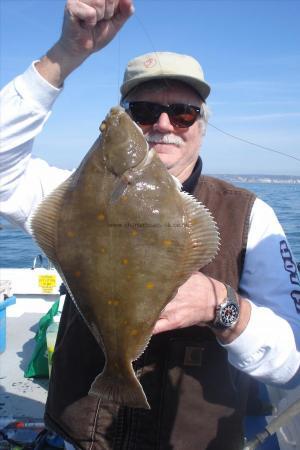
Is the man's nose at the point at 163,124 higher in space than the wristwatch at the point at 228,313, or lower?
higher

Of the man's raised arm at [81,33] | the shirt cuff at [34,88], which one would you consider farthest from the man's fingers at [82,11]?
the shirt cuff at [34,88]

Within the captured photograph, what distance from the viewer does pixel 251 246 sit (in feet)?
8.54

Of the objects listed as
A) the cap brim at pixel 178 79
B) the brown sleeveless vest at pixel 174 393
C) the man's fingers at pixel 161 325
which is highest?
the cap brim at pixel 178 79

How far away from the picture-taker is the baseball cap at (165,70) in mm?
2674

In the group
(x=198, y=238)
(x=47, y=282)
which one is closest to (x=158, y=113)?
(x=198, y=238)

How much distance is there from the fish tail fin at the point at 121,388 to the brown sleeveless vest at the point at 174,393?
61 centimetres

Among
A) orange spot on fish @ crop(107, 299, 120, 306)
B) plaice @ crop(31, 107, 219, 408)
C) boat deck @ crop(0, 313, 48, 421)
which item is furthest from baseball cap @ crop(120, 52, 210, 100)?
boat deck @ crop(0, 313, 48, 421)

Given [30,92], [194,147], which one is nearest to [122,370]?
[30,92]

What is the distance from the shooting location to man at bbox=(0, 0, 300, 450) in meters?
2.18

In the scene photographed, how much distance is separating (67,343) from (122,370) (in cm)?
94

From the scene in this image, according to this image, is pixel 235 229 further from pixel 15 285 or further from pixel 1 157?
pixel 15 285

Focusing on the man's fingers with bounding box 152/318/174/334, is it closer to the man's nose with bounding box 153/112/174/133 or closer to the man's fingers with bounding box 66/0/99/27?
the man's nose with bounding box 153/112/174/133

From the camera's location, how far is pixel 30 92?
2105 mm

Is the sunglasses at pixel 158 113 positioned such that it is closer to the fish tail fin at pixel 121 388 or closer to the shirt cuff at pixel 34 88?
the shirt cuff at pixel 34 88
